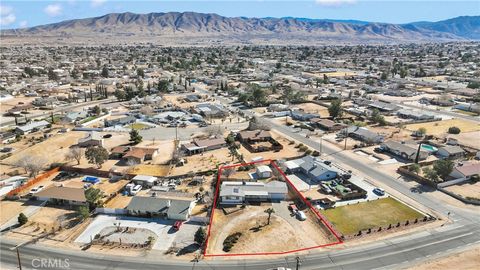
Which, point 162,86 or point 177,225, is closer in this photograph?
point 177,225

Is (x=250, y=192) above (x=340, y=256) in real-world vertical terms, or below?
above

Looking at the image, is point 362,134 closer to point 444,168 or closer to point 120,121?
point 444,168

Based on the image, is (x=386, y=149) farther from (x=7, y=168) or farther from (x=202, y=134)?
(x=7, y=168)

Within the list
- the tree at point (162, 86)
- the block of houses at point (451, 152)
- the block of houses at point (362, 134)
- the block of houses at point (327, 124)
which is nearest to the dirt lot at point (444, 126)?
the block of houses at point (451, 152)

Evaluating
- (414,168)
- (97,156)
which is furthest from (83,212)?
(414,168)

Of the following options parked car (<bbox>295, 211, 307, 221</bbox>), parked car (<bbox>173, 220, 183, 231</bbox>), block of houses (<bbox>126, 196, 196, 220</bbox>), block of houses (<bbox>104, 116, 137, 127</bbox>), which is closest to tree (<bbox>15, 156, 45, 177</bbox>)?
block of houses (<bbox>126, 196, 196, 220</bbox>)

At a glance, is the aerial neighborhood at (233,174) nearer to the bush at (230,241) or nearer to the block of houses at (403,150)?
the bush at (230,241)

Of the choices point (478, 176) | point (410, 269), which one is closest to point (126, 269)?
point (410, 269)
